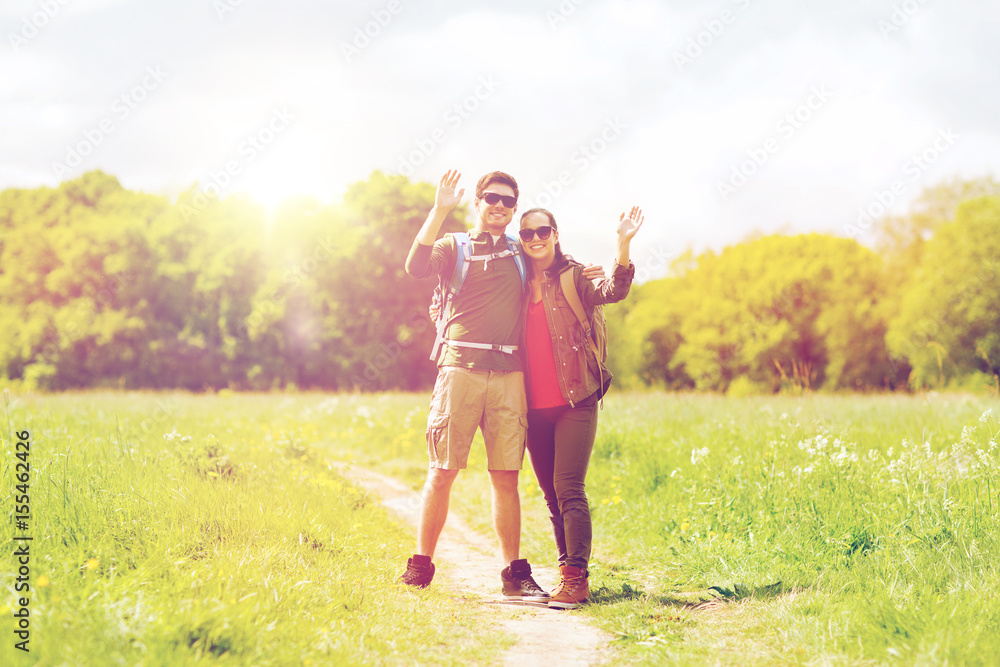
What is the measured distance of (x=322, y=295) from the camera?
3005 centimetres

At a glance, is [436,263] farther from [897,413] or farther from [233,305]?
[233,305]

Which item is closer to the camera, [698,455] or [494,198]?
[494,198]

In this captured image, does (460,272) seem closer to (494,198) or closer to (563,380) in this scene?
(494,198)

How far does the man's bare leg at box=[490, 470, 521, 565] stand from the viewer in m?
4.32

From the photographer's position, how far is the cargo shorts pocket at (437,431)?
425cm

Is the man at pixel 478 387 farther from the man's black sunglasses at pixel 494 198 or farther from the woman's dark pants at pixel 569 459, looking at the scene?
the woman's dark pants at pixel 569 459

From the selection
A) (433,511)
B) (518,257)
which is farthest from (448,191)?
(433,511)

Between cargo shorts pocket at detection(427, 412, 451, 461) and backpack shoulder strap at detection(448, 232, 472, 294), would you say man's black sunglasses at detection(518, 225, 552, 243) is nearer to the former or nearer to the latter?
backpack shoulder strap at detection(448, 232, 472, 294)

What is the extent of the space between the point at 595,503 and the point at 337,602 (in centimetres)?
324

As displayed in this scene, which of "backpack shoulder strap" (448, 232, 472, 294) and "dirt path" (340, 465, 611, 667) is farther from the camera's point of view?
"backpack shoulder strap" (448, 232, 472, 294)

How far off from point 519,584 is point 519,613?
1.11ft

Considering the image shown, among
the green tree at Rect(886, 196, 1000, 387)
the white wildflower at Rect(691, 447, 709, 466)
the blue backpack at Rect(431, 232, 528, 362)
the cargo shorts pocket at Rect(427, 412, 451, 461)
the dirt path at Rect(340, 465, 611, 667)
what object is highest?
the green tree at Rect(886, 196, 1000, 387)

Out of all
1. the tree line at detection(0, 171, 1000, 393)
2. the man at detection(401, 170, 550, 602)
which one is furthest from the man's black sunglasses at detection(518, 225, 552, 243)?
the tree line at detection(0, 171, 1000, 393)

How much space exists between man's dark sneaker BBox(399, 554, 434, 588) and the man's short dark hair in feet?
7.29
